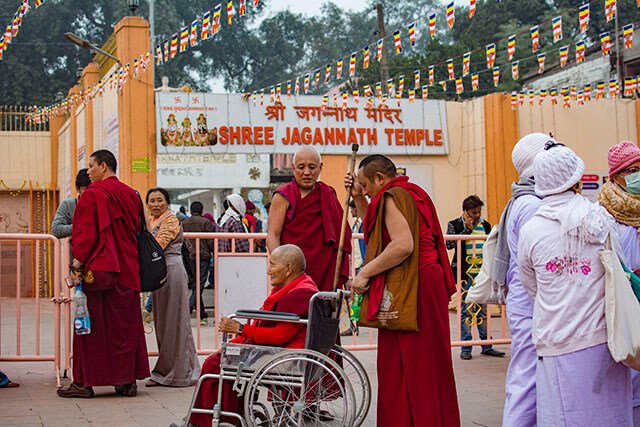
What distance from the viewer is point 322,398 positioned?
5523mm

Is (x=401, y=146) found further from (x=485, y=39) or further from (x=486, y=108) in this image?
(x=485, y=39)

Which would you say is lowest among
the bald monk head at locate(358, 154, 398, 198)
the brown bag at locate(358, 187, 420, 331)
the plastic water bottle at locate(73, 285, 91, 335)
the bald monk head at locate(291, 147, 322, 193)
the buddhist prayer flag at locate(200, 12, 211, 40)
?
the plastic water bottle at locate(73, 285, 91, 335)

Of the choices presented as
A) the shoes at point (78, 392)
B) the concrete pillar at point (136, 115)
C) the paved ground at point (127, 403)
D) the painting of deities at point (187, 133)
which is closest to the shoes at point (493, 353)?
the paved ground at point (127, 403)

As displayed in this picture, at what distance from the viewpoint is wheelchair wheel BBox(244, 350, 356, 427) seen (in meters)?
5.25

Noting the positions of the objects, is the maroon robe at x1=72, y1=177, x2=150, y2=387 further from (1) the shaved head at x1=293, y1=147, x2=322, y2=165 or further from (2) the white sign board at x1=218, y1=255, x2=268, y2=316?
(1) the shaved head at x1=293, y1=147, x2=322, y2=165

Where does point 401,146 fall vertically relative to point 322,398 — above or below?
above

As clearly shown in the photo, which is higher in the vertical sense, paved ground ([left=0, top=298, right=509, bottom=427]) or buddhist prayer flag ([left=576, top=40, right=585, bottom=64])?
buddhist prayer flag ([left=576, top=40, right=585, bottom=64])

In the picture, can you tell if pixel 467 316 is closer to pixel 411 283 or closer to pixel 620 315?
pixel 411 283

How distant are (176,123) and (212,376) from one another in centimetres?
1194

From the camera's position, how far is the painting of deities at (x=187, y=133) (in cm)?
1678

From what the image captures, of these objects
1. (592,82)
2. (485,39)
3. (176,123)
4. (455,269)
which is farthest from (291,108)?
(485,39)

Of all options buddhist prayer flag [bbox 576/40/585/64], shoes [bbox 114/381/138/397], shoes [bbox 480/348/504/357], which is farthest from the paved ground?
buddhist prayer flag [bbox 576/40/585/64]

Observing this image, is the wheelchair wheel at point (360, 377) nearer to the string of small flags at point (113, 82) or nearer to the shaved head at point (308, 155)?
the shaved head at point (308, 155)

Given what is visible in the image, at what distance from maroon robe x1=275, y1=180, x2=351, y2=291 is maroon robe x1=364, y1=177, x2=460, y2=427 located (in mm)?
1223
